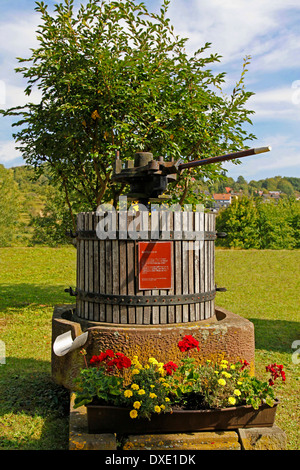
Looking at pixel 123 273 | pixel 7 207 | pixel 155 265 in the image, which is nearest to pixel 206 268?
pixel 155 265

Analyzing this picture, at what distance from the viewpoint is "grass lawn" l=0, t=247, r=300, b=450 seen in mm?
4832

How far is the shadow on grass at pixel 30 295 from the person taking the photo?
11.7 metres

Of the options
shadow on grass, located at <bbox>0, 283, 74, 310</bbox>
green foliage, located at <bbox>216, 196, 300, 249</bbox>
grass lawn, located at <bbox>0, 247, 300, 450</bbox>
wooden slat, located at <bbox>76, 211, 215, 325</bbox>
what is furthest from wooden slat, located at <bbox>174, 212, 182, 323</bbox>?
green foliage, located at <bbox>216, 196, 300, 249</bbox>

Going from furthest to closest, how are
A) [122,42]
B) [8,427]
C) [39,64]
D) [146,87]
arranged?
[122,42]
[39,64]
[146,87]
[8,427]

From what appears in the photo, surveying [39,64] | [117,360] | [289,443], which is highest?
[39,64]

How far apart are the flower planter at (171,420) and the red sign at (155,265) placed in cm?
137

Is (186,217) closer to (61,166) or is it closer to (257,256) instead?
(61,166)

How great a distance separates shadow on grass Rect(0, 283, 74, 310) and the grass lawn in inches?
1.0

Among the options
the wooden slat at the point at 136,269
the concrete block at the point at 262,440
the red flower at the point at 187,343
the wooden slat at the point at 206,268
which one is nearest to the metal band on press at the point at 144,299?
the wooden slat at the point at 136,269

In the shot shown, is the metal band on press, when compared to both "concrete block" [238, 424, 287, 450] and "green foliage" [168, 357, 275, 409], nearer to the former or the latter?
"green foliage" [168, 357, 275, 409]

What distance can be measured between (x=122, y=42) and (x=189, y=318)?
671 cm
